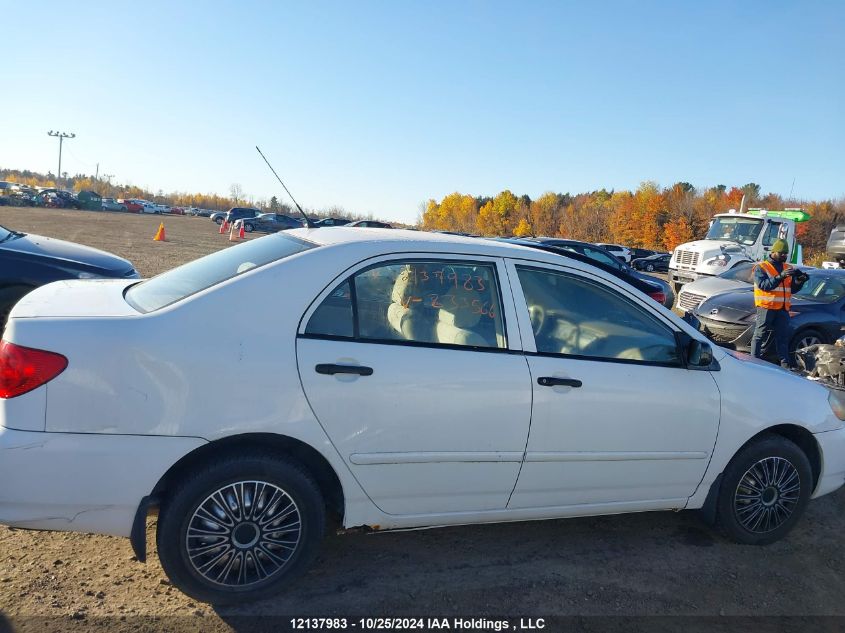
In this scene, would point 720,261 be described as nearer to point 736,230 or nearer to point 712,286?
point 736,230

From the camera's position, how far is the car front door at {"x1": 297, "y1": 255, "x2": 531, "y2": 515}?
286 cm

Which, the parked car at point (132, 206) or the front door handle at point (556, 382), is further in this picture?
the parked car at point (132, 206)

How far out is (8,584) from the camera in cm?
294

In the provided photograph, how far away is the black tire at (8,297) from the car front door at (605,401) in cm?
484

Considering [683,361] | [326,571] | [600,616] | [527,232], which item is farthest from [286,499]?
[527,232]

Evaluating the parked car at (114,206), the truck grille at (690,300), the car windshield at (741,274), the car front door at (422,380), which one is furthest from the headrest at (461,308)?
the parked car at (114,206)

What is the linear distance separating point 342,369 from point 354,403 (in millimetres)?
165

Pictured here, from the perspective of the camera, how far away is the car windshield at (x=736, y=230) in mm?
17859

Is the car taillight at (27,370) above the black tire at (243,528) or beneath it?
above

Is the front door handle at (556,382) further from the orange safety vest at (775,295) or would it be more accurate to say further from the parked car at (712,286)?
the parked car at (712,286)

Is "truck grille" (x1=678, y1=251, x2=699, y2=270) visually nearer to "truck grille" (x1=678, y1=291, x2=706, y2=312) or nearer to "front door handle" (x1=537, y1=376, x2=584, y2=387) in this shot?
"truck grille" (x1=678, y1=291, x2=706, y2=312)

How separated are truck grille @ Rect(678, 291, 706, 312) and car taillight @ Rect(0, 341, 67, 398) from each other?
1150 cm

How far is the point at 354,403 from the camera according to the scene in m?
2.85

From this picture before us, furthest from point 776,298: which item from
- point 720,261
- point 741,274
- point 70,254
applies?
point 720,261
